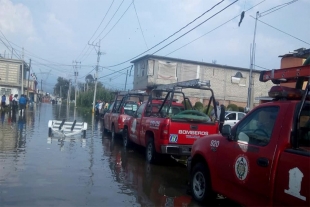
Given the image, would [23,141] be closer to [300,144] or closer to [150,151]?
[150,151]

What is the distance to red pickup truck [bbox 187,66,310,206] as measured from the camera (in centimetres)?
461

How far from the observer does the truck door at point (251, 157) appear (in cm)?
507

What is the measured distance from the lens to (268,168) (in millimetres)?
4965

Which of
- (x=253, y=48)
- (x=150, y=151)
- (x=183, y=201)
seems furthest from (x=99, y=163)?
(x=253, y=48)

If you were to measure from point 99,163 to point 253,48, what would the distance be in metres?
21.3

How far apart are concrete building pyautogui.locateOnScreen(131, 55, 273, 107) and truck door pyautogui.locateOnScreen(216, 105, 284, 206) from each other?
107 feet

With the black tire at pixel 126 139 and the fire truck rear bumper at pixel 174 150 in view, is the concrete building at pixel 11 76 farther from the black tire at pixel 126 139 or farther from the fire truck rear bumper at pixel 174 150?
the fire truck rear bumper at pixel 174 150

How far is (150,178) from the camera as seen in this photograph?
9.09 meters

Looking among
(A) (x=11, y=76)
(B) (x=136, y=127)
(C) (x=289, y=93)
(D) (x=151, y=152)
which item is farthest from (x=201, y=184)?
(A) (x=11, y=76)

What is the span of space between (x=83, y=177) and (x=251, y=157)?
447 centimetres

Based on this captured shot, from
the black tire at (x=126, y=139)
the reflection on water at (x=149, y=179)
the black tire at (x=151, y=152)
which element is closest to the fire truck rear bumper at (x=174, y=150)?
the reflection on water at (x=149, y=179)

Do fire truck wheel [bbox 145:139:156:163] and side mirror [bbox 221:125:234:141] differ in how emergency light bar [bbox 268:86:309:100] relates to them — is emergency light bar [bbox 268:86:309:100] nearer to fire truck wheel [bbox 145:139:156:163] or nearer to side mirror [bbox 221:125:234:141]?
side mirror [bbox 221:125:234:141]

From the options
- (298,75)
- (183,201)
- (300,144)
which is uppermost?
(298,75)

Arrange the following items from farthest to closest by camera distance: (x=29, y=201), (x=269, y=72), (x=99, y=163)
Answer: (x=99, y=163), (x=29, y=201), (x=269, y=72)
